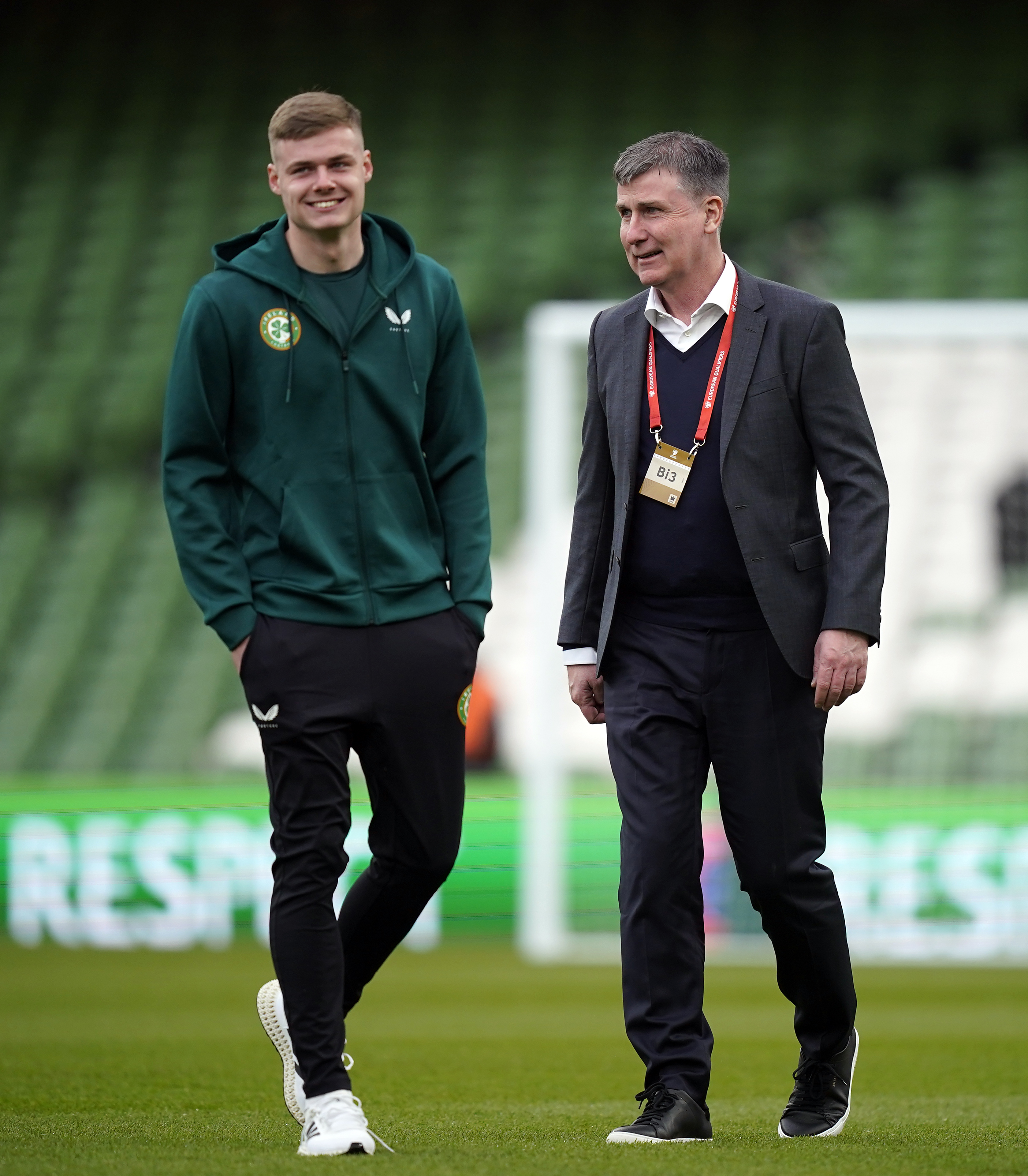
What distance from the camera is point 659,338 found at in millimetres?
3225

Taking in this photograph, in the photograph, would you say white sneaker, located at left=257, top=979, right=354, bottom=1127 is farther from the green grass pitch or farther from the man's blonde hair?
the man's blonde hair

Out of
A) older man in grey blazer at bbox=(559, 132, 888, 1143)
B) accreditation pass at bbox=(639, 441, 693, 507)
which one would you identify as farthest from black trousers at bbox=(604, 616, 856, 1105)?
accreditation pass at bbox=(639, 441, 693, 507)

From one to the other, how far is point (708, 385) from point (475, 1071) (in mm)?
1984

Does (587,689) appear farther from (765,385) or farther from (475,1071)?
(475,1071)

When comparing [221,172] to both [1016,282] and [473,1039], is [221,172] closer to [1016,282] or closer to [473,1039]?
[1016,282]

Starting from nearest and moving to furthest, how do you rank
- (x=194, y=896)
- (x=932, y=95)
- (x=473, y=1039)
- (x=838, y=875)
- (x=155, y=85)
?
1. (x=473, y=1039)
2. (x=838, y=875)
3. (x=194, y=896)
4. (x=932, y=95)
5. (x=155, y=85)

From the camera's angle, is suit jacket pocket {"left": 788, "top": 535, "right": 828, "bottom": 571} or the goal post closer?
suit jacket pocket {"left": 788, "top": 535, "right": 828, "bottom": 571}

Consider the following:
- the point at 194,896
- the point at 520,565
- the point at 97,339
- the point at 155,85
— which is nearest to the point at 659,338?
the point at 194,896

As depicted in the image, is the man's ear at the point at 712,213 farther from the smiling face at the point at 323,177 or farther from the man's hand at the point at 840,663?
the man's hand at the point at 840,663

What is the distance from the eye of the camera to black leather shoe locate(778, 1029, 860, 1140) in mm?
3152

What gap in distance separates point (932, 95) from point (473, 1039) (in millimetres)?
7736

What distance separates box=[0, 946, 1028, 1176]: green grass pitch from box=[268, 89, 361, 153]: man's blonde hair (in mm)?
1520

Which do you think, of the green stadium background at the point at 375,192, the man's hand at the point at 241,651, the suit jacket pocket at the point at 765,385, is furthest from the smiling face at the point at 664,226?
the green stadium background at the point at 375,192

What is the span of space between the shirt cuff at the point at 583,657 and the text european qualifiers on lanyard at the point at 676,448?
30cm
